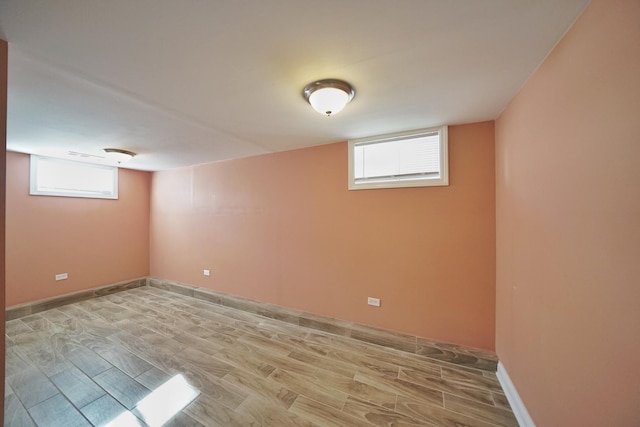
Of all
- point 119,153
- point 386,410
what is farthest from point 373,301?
point 119,153

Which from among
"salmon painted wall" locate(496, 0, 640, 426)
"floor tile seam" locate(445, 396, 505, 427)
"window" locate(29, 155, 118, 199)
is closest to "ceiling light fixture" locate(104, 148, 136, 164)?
"window" locate(29, 155, 118, 199)

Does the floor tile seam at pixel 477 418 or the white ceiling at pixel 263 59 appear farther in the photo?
the floor tile seam at pixel 477 418

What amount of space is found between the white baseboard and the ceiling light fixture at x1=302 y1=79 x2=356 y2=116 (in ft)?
7.96

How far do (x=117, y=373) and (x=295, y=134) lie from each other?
2.90m

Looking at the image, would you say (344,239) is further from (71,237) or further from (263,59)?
(71,237)

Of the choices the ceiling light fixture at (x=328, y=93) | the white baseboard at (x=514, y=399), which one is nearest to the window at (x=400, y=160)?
the ceiling light fixture at (x=328, y=93)

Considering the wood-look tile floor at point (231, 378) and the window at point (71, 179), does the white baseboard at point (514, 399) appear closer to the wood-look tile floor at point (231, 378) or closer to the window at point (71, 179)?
the wood-look tile floor at point (231, 378)

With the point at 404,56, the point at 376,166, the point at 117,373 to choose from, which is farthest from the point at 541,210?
the point at 117,373

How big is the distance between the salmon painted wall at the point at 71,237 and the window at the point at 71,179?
0.08 m

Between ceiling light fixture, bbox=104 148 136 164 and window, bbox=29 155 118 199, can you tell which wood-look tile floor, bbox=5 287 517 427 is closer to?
window, bbox=29 155 118 199

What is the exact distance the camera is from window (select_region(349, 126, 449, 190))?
88.8 inches

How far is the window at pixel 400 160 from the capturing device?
7.40ft

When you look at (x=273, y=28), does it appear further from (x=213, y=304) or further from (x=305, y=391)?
(x=213, y=304)

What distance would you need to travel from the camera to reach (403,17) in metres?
1.01
